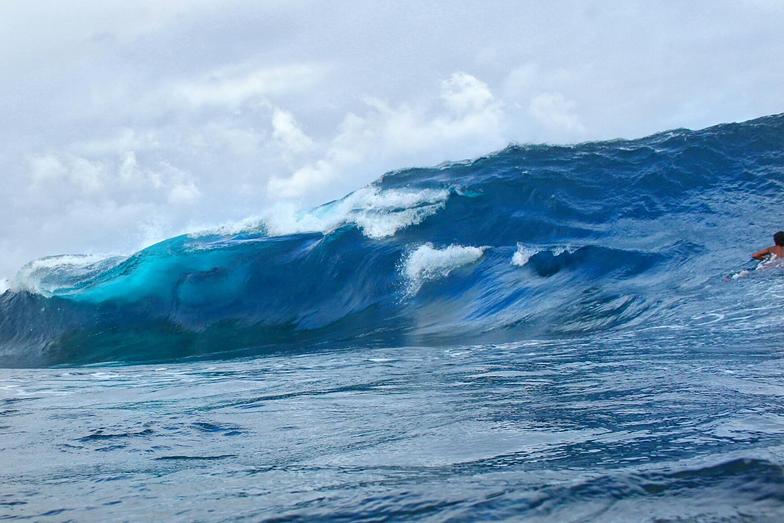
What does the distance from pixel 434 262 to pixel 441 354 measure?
20.7ft

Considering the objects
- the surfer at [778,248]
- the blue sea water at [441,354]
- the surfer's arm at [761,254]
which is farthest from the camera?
the surfer's arm at [761,254]

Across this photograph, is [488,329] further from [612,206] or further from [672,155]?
[672,155]

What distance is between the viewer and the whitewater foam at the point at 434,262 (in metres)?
14.3

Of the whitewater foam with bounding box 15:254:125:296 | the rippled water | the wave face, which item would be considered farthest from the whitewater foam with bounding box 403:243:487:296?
the whitewater foam with bounding box 15:254:125:296

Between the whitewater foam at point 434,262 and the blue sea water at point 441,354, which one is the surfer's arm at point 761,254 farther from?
the whitewater foam at point 434,262

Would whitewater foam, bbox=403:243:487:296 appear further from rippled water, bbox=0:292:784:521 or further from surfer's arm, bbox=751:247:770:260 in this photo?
rippled water, bbox=0:292:784:521

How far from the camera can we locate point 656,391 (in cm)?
469

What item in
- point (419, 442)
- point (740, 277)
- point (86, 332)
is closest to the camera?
point (419, 442)

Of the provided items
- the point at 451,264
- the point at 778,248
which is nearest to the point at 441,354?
the point at 778,248

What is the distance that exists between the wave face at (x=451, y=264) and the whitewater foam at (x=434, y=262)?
40 mm

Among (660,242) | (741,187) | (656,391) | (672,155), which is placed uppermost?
(672,155)

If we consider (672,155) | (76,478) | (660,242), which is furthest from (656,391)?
(672,155)

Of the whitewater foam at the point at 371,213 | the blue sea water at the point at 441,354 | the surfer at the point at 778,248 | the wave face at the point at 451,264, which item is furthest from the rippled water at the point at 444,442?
the whitewater foam at the point at 371,213

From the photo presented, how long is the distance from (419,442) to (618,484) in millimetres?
1324
